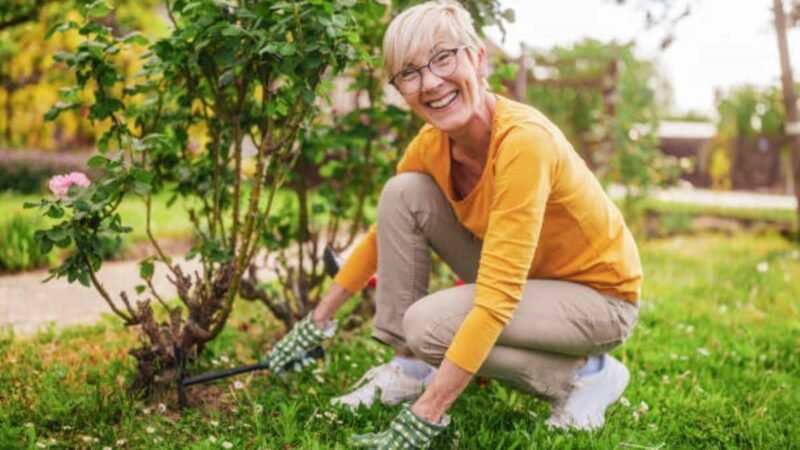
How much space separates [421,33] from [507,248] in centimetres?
59

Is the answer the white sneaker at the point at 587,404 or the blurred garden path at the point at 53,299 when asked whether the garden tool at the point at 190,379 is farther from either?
the blurred garden path at the point at 53,299

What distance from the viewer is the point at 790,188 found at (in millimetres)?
17062

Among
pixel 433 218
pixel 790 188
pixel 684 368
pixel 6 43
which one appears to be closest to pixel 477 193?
pixel 433 218

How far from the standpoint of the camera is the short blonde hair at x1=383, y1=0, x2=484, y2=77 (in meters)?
1.93

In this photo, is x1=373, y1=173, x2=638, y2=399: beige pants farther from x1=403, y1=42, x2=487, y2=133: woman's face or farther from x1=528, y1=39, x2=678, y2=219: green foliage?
x1=528, y1=39, x2=678, y2=219: green foliage

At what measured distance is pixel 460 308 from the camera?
2047mm

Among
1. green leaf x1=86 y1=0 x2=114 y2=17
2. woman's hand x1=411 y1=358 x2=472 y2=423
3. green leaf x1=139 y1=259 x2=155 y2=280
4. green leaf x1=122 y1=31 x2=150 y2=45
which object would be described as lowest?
woman's hand x1=411 y1=358 x2=472 y2=423

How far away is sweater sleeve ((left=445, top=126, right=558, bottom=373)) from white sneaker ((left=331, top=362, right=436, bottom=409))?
0.57 metres

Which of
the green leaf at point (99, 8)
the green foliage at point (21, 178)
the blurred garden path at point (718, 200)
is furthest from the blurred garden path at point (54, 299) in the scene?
the blurred garden path at point (718, 200)

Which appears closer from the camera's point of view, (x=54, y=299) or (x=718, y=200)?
(x=54, y=299)

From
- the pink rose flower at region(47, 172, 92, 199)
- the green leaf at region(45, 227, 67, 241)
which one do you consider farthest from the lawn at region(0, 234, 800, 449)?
the pink rose flower at region(47, 172, 92, 199)

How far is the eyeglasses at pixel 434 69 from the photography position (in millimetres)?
1944

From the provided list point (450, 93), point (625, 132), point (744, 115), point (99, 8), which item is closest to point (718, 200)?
point (625, 132)

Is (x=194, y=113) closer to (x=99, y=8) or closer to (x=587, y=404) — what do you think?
(x=99, y=8)
